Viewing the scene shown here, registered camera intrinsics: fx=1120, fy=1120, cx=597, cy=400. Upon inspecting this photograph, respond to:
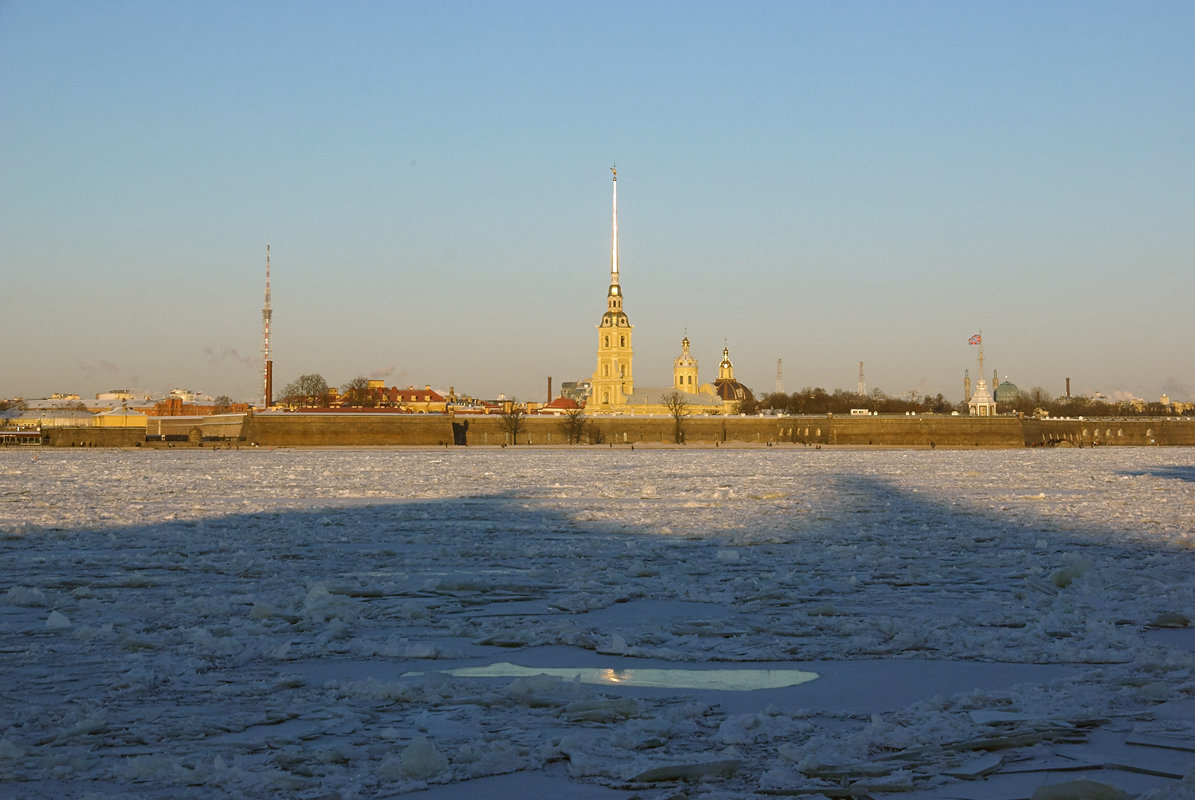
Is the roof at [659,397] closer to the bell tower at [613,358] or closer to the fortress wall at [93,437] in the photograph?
the bell tower at [613,358]

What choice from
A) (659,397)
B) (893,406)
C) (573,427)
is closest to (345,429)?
(573,427)

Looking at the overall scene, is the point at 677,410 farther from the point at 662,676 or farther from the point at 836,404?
the point at 662,676

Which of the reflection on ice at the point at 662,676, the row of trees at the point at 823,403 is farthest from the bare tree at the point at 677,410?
the reflection on ice at the point at 662,676

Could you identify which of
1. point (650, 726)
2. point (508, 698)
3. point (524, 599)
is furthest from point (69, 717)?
Answer: point (524, 599)

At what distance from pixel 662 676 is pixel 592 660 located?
2.20 ft

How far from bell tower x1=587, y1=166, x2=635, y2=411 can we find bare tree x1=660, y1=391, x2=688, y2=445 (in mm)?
4980

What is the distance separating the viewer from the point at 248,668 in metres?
7.16

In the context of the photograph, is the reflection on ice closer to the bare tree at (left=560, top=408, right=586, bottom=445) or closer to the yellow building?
the bare tree at (left=560, top=408, right=586, bottom=445)

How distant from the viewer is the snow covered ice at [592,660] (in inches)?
200

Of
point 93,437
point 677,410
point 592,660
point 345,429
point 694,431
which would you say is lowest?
point 592,660

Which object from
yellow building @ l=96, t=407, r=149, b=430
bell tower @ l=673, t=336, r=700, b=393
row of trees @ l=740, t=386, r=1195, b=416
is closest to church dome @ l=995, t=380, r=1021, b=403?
row of trees @ l=740, t=386, r=1195, b=416

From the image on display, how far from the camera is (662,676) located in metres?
7.04

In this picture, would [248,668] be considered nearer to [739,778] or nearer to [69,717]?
[69,717]

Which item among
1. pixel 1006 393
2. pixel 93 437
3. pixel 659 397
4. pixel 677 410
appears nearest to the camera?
pixel 93 437
